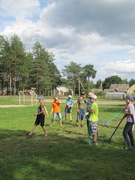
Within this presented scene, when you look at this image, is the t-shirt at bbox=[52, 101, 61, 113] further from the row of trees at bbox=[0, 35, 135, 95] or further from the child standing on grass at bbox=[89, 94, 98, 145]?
the row of trees at bbox=[0, 35, 135, 95]

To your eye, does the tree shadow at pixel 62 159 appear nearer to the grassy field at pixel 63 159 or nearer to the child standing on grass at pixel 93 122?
the grassy field at pixel 63 159

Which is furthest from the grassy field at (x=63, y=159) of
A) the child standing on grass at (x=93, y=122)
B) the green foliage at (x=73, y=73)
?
the green foliage at (x=73, y=73)

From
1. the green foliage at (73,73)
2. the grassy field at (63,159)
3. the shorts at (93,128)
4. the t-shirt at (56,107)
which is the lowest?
the grassy field at (63,159)

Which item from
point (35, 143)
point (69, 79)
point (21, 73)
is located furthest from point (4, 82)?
point (35, 143)

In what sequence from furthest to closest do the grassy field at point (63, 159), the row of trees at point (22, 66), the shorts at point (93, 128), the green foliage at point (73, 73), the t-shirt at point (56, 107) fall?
the green foliage at point (73, 73) → the row of trees at point (22, 66) → the t-shirt at point (56, 107) → the shorts at point (93, 128) → the grassy field at point (63, 159)

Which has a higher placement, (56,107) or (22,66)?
(22,66)

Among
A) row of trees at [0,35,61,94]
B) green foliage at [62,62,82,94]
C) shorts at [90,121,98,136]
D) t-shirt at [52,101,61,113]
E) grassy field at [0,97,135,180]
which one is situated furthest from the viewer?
green foliage at [62,62,82,94]

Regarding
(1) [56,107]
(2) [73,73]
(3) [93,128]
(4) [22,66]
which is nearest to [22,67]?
(4) [22,66]

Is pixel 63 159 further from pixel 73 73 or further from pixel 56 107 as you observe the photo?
pixel 73 73

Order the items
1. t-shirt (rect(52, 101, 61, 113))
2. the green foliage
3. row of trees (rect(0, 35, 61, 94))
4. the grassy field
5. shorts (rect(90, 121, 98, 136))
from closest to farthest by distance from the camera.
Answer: the grassy field → shorts (rect(90, 121, 98, 136)) → t-shirt (rect(52, 101, 61, 113)) → row of trees (rect(0, 35, 61, 94)) → the green foliage

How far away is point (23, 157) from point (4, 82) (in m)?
79.8

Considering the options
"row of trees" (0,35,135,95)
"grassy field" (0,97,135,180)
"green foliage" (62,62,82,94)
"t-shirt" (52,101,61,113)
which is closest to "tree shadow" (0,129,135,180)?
"grassy field" (0,97,135,180)

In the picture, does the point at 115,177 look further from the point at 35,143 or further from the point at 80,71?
the point at 80,71

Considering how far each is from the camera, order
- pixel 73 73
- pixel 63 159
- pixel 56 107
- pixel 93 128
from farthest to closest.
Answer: pixel 73 73 < pixel 56 107 < pixel 93 128 < pixel 63 159
